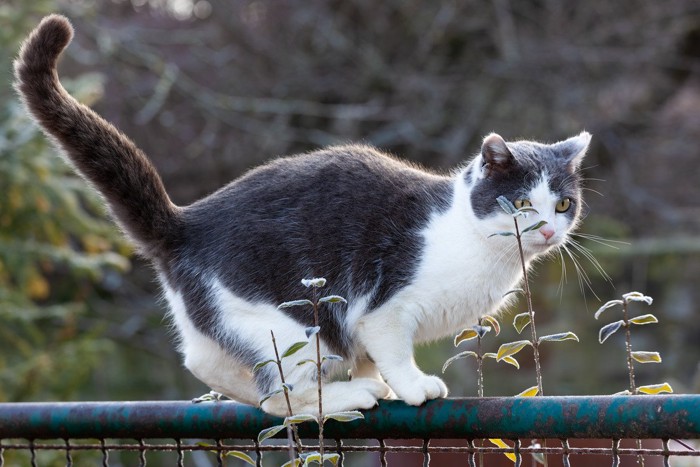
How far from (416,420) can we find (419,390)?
0.18 metres

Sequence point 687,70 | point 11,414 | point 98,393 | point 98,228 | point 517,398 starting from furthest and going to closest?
point 687,70, point 98,393, point 98,228, point 11,414, point 517,398

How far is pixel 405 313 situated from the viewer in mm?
1644

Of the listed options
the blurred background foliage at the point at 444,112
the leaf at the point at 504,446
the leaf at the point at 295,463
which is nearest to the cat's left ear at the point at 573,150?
the leaf at the point at 504,446

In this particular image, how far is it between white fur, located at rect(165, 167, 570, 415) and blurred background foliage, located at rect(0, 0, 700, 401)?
3.07m

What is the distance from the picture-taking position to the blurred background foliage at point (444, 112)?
4875mm

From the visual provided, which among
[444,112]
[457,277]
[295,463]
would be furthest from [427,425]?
[444,112]

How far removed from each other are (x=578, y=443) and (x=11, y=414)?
1385 millimetres

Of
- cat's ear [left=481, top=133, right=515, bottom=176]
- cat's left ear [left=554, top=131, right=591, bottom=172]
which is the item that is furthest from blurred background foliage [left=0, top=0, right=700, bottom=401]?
cat's ear [left=481, top=133, right=515, bottom=176]

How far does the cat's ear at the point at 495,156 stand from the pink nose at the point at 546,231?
0.16m

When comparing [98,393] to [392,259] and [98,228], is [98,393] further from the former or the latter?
[392,259]

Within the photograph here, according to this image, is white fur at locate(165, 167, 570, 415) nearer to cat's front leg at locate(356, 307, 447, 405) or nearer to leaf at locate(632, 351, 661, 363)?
cat's front leg at locate(356, 307, 447, 405)

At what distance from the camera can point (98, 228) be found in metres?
3.35

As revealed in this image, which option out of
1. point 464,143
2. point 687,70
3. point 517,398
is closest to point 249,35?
point 464,143

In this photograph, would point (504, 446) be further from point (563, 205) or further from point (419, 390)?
point (563, 205)
